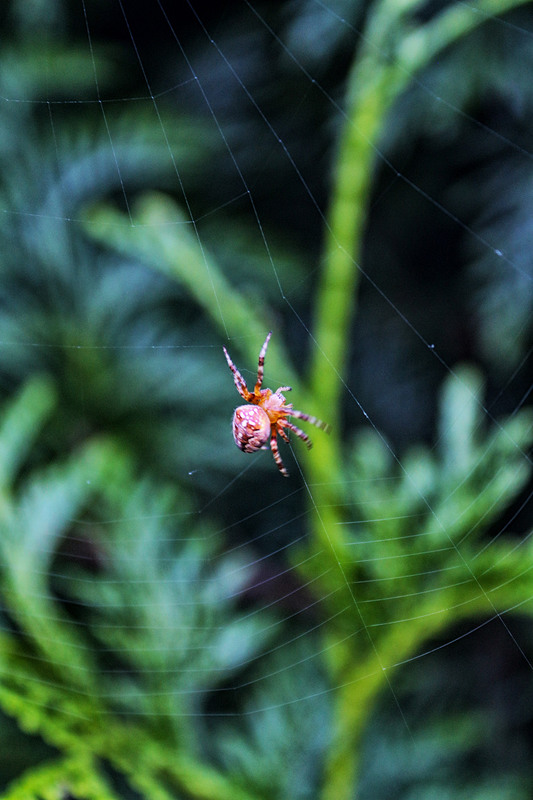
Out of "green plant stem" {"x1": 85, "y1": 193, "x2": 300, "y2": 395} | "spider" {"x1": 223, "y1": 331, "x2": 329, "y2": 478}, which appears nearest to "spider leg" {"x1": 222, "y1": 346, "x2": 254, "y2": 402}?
"spider" {"x1": 223, "y1": 331, "x2": 329, "y2": 478}

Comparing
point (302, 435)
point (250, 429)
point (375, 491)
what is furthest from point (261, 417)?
point (375, 491)

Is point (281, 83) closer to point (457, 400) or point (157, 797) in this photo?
point (457, 400)

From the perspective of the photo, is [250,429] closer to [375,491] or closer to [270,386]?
[270,386]

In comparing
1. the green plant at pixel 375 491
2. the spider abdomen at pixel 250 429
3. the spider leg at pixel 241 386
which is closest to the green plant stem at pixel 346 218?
the green plant at pixel 375 491

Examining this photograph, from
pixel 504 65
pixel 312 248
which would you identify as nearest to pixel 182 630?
pixel 312 248

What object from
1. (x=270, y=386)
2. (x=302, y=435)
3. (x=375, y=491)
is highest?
(x=270, y=386)

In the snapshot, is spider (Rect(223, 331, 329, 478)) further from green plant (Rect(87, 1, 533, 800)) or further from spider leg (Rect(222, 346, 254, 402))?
green plant (Rect(87, 1, 533, 800))

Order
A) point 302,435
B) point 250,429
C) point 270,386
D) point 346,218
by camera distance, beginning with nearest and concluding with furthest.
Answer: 1. point 346,218
2. point 302,435
3. point 250,429
4. point 270,386

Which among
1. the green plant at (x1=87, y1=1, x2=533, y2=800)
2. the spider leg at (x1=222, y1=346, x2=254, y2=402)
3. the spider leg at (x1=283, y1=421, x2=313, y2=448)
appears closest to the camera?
the green plant at (x1=87, y1=1, x2=533, y2=800)

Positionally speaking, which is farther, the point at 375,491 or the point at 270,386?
the point at 270,386
